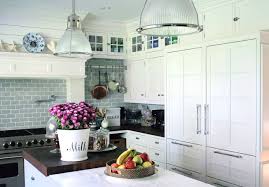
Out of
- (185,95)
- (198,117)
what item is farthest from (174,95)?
(198,117)

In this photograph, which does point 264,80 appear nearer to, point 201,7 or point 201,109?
point 201,109

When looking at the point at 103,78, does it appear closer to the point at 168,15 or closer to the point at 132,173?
the point at 132,173

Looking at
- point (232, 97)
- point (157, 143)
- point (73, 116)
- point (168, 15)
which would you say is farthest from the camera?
point (157, 143)

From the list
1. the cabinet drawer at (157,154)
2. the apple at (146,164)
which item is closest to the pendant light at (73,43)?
the apple at (146,164)

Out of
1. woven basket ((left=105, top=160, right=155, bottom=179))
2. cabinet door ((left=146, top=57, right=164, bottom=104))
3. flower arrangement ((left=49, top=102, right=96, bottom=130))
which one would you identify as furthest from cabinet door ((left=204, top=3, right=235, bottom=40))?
woven basket ((left=105, top=160, right=155, bottom=179))

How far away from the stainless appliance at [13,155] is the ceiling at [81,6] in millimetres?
1721

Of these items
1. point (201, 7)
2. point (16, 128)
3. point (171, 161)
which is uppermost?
point (201, 7)

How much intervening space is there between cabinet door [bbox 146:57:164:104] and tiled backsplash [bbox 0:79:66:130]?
141 centimetres

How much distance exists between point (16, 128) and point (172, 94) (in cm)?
245

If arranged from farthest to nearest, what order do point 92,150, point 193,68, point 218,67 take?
point 193,68 → point 218,67 → point 92,150

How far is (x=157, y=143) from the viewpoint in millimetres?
4691

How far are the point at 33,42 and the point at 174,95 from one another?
215 centimetres

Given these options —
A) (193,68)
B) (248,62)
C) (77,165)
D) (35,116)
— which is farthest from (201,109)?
(35,116)

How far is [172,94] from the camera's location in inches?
167
